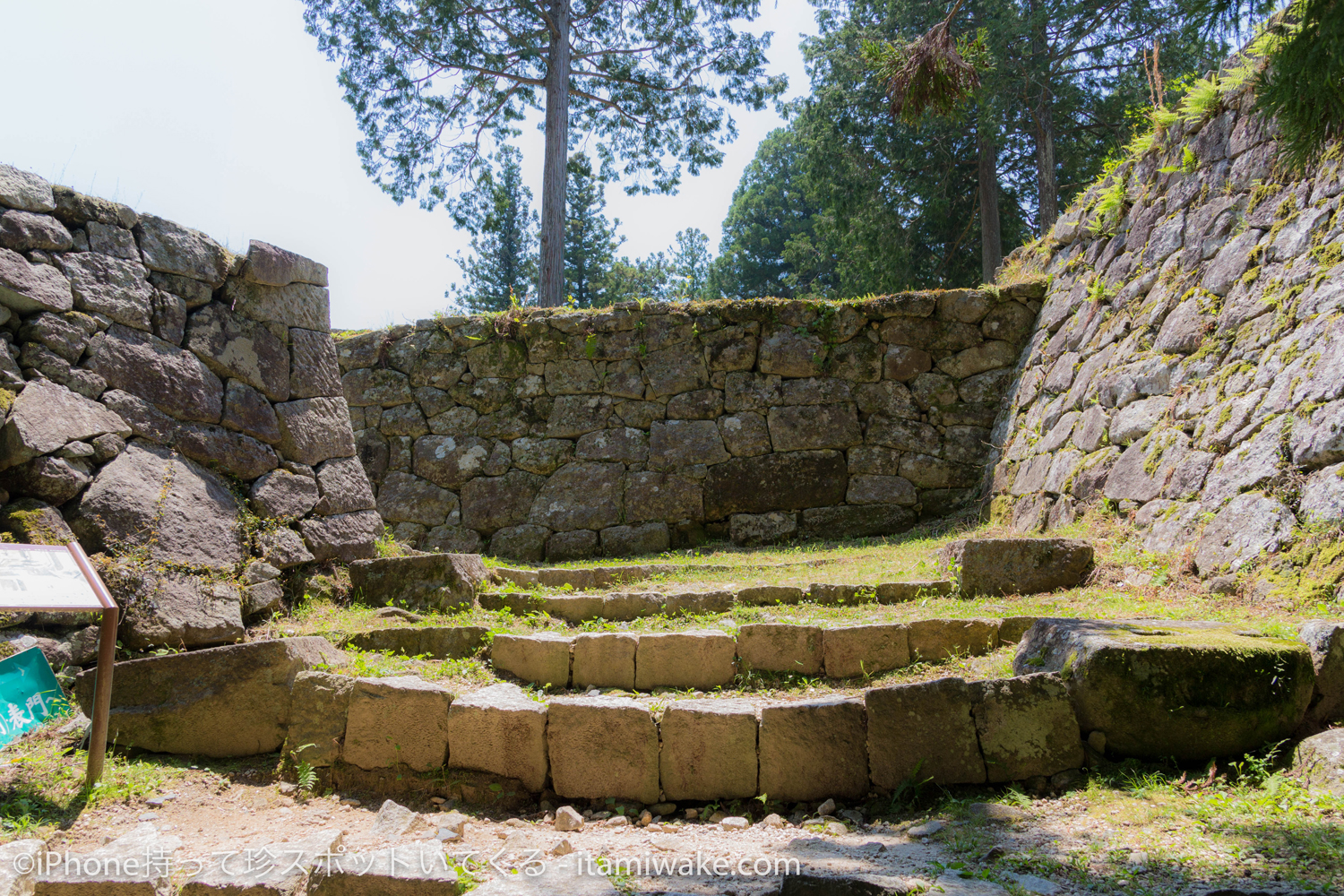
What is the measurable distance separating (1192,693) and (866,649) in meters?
1.35

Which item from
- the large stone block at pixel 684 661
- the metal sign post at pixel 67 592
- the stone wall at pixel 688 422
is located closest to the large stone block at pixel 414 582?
the large stone block at pixel 684 661

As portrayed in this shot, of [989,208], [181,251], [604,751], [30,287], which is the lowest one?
[604,751]

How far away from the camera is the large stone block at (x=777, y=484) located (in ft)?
24.4

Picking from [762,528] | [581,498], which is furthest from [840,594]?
[581,498]

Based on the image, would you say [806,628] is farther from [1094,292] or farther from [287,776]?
[1094,292]

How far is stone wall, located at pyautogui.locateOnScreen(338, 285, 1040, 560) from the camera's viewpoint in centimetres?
746

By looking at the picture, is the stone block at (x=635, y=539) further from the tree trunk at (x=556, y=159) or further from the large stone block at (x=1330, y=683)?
the large stone block at (x=1330, y=683)

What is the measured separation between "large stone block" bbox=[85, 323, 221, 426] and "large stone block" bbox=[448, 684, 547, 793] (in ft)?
7.73

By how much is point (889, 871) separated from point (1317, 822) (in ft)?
4.01

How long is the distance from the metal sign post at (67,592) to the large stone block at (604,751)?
1606 mm

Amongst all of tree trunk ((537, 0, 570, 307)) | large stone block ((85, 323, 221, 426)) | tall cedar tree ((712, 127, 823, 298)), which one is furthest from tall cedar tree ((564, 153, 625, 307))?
large stone block ((85, 323, 221, 426))

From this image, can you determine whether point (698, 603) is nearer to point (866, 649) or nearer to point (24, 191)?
point (866, 649)

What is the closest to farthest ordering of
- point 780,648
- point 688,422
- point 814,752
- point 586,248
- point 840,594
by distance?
1. point 814,752
2. point 780,648
3. point 840,594
4. point 688,422
5. point 586,248

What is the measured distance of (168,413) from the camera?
4215 millimetres
